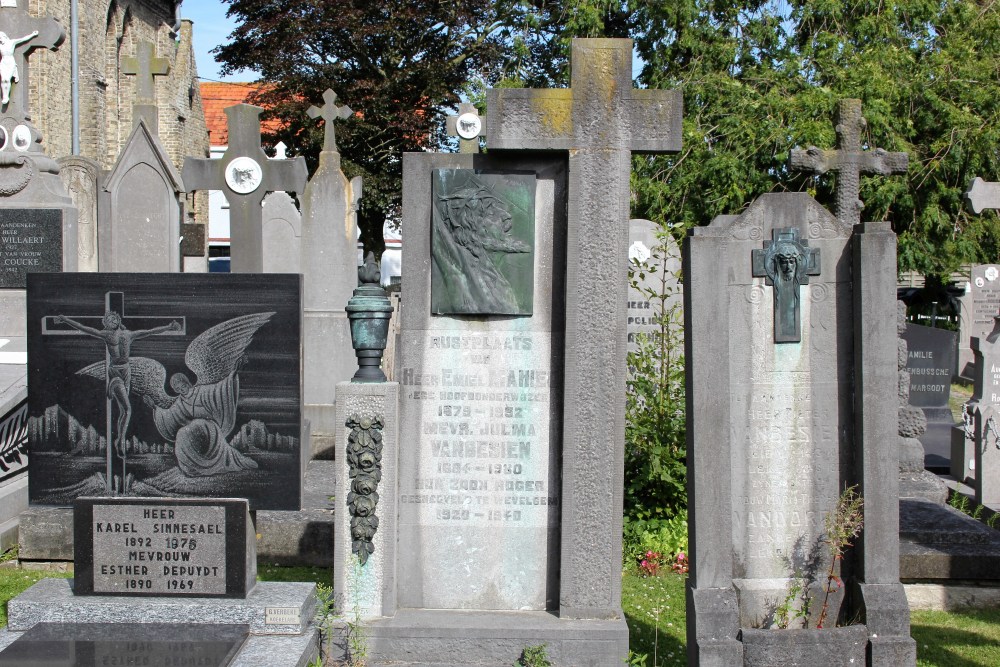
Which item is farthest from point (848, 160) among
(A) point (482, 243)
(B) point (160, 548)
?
(B) point (160, 548)

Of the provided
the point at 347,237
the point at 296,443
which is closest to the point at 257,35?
the point at 347,237

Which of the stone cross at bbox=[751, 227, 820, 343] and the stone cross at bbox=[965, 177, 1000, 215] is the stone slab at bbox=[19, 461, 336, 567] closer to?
the stone cross at bbox=[751, 227, 820, 343]

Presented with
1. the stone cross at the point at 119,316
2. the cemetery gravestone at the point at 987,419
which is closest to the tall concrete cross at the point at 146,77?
the stone cross at the point at 119,316

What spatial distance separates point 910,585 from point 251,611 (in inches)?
169

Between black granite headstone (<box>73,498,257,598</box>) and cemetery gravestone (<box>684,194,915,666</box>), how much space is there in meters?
2.46

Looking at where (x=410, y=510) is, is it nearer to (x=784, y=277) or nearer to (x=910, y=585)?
(x=784, y=277)

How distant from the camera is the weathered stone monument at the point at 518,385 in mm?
5383

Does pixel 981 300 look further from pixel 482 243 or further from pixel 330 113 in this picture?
pixel 482 243

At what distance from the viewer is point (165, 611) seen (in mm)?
5426

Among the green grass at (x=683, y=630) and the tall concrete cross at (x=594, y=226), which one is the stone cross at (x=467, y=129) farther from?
the tall concrete cross at (x=594, y=226)

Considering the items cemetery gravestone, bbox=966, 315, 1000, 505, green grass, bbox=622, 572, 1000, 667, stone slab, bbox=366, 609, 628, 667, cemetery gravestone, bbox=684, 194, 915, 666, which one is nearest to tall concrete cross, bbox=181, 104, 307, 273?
green grass, bbox=622, 572, 1000, 667

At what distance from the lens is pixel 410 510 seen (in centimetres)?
566

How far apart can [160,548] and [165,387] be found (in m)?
0.95

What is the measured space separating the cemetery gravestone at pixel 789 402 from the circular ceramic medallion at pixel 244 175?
8314mm
